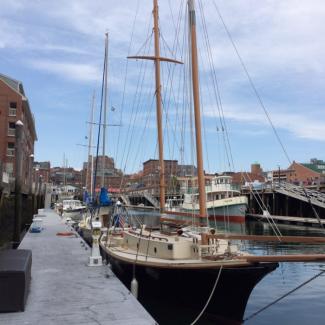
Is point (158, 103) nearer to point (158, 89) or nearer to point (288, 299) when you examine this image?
point (158, 89)

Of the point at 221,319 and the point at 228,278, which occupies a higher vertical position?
the point at 228,278

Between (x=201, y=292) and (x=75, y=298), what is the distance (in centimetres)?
376

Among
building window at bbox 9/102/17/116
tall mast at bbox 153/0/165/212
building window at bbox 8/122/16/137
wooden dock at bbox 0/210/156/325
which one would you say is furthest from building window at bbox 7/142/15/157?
wooden dock at bbox 0/210/156/325

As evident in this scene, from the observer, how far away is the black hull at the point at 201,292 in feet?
36.1

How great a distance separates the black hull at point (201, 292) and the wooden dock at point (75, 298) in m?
1.59

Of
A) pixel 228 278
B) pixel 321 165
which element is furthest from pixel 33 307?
pixel 321 165

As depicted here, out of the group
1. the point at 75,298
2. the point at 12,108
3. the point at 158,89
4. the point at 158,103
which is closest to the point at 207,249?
the point at 75,298

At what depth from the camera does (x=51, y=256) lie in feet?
49.3

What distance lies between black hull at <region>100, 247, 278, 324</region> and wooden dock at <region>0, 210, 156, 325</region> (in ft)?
5.21

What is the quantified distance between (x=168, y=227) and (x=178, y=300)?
226 inches

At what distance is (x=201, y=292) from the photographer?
1133cm

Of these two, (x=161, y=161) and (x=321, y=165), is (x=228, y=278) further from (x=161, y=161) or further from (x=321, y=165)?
(x=321, y=165)

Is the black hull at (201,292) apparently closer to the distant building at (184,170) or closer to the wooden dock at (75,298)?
the wooden dock at (75,298)

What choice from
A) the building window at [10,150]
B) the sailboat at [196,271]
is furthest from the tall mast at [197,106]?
the building window at [10,150]
